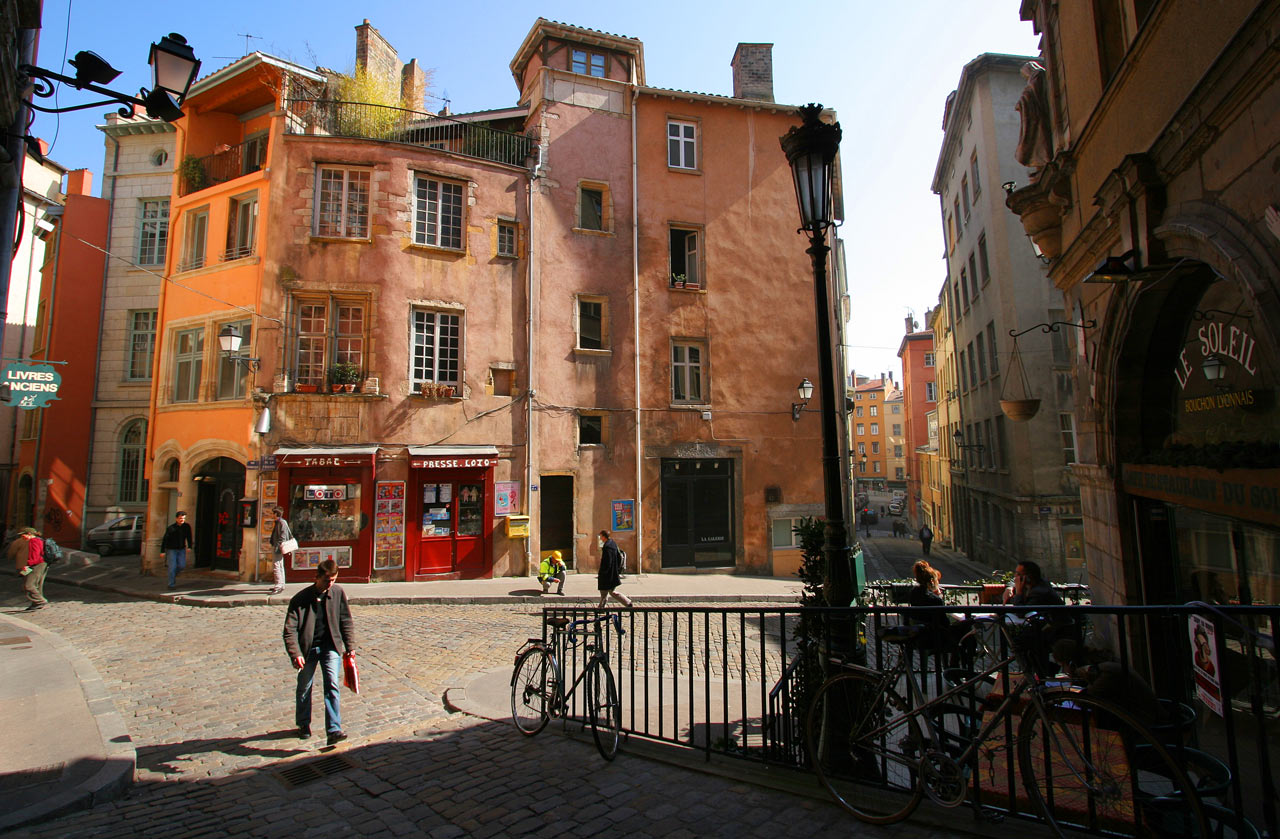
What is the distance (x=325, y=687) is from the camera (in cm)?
620

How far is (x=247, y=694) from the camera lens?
25.0 feet

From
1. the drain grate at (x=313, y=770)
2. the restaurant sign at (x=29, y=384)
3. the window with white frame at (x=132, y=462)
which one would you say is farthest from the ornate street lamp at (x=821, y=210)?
the window with white frame at (x=132, y=462)

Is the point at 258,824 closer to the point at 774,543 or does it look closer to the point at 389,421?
the point at 389,421

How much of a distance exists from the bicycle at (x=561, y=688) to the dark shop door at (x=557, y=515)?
11716 mm

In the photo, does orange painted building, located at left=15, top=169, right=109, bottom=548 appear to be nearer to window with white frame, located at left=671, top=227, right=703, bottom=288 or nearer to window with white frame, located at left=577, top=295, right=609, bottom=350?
window with white frame, located at left=577, top=295, right=609, bottom=350

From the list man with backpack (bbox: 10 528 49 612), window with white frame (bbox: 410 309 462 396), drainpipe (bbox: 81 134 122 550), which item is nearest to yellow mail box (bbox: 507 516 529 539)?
window with white frame (bbox: 410 309 462 396)

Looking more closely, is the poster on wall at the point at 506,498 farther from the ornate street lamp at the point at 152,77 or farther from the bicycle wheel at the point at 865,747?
the bicycle wheel at the point at 865,747

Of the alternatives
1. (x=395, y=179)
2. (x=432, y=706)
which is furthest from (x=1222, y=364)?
(x=395, y=179)

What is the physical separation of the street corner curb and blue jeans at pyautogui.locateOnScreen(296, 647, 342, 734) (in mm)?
1280

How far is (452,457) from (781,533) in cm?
1006

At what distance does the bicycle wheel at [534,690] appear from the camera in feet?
20.4

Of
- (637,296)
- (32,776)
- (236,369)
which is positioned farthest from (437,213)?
(32,776)

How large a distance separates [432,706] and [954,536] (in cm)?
3679

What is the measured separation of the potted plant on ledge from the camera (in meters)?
16.6
